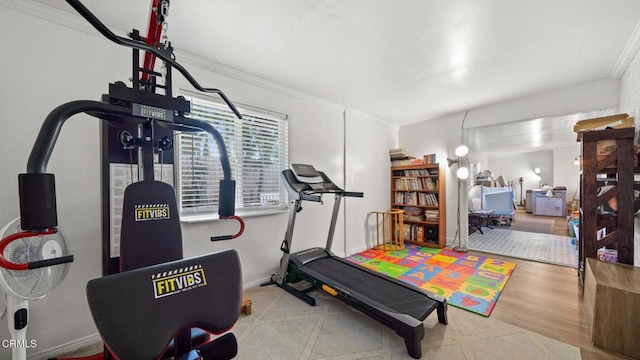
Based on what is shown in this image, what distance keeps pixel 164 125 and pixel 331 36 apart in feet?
4.83

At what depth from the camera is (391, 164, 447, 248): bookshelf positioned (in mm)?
4164

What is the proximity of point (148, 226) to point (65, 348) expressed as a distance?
4.39 ft

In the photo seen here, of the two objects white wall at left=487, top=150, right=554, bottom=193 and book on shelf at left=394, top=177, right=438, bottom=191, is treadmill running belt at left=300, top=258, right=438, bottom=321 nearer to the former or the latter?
book on shelf at left=394, top=177, right=438, bottom=191

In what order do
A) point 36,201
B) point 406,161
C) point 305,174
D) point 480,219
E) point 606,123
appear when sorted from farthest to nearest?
point 480,219 < point 406,161 < point 305,174 < point 606,123 < point 36,201

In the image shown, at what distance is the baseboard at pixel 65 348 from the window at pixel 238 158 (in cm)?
112

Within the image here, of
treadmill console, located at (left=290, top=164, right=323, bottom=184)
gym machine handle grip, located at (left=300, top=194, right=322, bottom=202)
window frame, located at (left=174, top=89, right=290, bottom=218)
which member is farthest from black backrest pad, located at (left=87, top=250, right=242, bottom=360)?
treadmill console, located at (left=290, top=164, right=323, bottom=184)

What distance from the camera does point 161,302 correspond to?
0.82 meters

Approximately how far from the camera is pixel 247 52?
2223mm

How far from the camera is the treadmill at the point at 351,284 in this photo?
67.6 inches

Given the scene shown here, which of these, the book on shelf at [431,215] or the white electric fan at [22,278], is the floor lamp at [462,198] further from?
the white electric fan at [22,278]

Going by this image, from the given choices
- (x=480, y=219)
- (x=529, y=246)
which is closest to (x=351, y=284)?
(x=529, y=246)

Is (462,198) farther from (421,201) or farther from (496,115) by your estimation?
(496,115)

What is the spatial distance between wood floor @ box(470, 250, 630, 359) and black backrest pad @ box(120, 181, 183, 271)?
8.61 ft

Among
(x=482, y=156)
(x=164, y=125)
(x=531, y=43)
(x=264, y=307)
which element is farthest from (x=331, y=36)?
(x=482, y=156)
